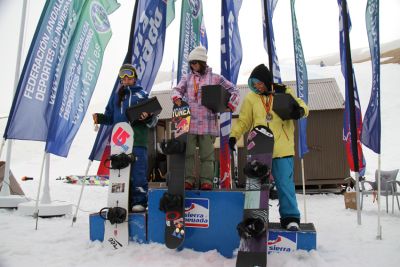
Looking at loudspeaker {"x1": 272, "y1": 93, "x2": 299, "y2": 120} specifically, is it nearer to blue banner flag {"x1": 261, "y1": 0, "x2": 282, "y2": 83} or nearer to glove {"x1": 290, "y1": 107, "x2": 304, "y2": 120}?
glove {"x1": 290, "y1": 107, "x2": 304, "y2": 120}

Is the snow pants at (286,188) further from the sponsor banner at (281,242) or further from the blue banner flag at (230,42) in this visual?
the blue banner flag at (230,42)

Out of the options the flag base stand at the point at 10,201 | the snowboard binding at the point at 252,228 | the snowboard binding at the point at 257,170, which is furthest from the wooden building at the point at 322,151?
the snowboard binding at the point at 252,228

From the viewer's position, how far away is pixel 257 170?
3096mm

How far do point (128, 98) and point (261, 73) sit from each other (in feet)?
5.43

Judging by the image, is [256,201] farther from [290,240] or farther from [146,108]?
[146,108]

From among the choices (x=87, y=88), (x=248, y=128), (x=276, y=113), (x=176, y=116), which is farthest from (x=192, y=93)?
(x=87, y=88)

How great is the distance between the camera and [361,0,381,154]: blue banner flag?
418 cm

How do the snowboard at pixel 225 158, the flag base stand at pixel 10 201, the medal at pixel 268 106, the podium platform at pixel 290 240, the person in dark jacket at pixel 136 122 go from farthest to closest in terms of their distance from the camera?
the flag base stand at pixel 10 201 < the snowboard at pixel 225 158 < the person in dark jacket at pixel 136 122 < the medal at pixel 268 106 < the podium platform at pixel 290 240

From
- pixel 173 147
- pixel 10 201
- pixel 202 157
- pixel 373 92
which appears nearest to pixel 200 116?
pixel 202 157

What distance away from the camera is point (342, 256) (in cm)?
314

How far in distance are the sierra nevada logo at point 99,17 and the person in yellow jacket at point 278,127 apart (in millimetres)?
2864

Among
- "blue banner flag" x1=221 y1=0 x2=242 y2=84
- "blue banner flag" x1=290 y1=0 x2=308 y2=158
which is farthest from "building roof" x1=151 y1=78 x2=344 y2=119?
"blue banner flag" x1=290 y1=0 x2=308 y2=158

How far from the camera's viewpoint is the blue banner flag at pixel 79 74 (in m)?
4.81

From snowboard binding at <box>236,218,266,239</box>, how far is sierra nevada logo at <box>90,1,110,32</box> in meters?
3.85
